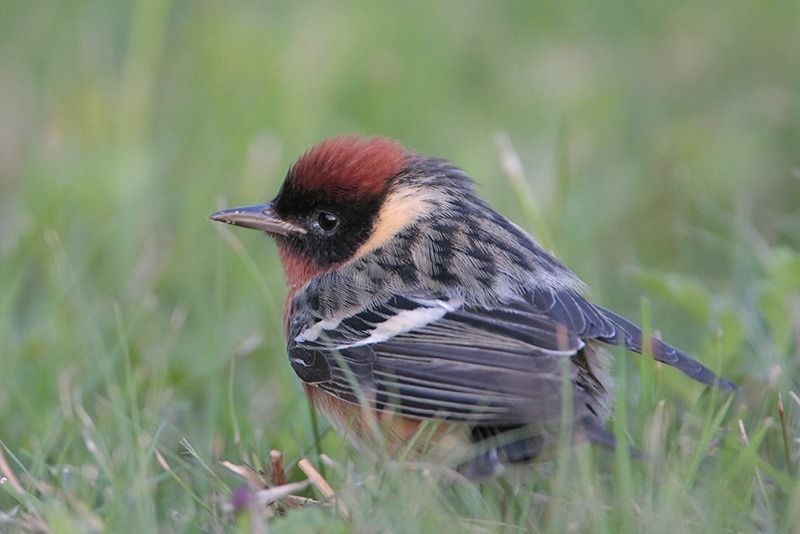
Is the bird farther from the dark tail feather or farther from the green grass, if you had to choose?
the green grass

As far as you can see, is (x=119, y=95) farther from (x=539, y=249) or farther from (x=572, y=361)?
(x=572, y=361)

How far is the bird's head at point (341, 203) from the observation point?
5.03m

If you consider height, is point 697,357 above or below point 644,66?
below

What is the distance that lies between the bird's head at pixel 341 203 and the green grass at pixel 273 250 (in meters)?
0.21

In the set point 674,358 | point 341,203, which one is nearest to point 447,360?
point 674,358

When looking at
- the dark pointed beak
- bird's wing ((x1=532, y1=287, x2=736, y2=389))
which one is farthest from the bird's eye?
bird's wing ((x1=532, y1=287, x2=736, y2=389))

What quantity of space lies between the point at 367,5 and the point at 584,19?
1.31 m

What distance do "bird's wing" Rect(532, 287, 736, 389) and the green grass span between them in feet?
0.35

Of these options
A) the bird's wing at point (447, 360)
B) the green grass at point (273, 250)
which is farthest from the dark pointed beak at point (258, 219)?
the bird's wing at point (447, 360)

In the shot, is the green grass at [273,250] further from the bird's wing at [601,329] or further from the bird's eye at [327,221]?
the bird's eye at [327,221]

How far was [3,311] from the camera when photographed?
5363mm

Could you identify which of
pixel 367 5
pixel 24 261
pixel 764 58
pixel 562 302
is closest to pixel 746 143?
pixel 764 58

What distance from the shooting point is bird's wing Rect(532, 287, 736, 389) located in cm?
438

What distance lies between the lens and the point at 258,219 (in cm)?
516
